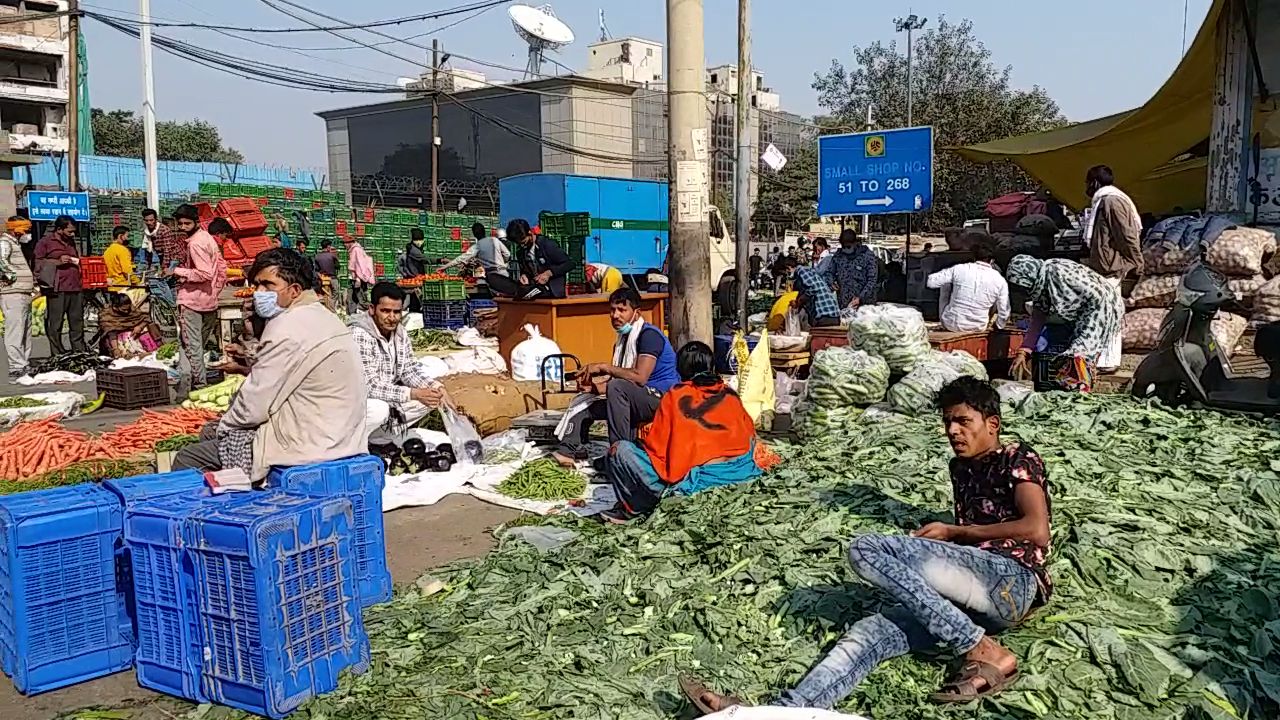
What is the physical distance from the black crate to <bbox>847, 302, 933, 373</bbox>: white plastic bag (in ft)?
25.7

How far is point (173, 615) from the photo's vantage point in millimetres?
3801

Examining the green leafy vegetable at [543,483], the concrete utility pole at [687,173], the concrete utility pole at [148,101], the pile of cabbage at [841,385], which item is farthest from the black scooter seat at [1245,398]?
the concrete utility pole at [148,101]

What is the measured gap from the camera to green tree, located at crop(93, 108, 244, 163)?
61.2 meters

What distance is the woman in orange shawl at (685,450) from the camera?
5664mm

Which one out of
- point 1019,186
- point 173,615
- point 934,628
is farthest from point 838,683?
point 1019,186

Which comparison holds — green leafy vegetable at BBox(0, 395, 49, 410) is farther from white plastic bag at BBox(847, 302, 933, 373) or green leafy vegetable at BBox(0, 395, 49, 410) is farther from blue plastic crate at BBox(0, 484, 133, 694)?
white plastic bag at BBox(847, 302, 933, 373)

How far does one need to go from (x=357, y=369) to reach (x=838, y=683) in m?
2.92

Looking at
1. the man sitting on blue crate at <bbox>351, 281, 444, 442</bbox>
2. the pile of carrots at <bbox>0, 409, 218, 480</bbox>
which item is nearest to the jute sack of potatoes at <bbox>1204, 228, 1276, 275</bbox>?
the man sitting on blue crate at <bbox>351, 281, 444, 442</bbox>

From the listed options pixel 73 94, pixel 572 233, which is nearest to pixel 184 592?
pixel 572 233

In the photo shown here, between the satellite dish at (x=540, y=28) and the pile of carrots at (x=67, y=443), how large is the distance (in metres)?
30.4

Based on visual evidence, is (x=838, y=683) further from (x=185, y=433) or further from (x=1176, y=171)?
(x=1176, y=171)

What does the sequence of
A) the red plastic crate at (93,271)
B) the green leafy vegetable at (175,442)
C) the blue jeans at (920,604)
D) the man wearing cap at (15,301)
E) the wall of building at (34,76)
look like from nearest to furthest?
the blue jeans at (920,604) → the green leafy vegetable at (175,442) → the man wearing cap at (15,301) → the red plastic crate at (93,271) → the wall of building at (34,76)

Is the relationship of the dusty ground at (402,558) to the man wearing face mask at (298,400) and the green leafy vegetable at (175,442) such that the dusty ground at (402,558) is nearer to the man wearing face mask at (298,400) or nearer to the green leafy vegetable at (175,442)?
the man wearing face mask at (298,400)

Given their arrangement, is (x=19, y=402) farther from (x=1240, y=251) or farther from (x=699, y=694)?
(x=1240, y=251)
